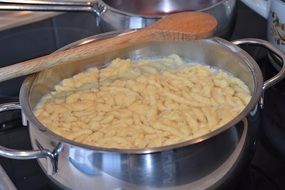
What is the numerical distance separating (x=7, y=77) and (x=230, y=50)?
285mm

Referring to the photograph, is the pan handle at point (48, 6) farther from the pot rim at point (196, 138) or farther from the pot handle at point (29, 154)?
the pot handle at point (29, 154)

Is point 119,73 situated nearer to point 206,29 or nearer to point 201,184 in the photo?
point 206,29

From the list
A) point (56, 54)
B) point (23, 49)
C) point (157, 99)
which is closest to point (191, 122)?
point (157, 99)

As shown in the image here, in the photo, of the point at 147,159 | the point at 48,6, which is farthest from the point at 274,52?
the point at 48,6

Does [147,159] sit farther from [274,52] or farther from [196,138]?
[274,52]

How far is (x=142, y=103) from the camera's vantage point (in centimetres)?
64

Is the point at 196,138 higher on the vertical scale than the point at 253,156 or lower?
higher

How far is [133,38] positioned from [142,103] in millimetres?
84

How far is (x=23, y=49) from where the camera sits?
0.89 meters

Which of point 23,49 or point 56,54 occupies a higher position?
point 56,54

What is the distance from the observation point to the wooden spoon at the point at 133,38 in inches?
23.7

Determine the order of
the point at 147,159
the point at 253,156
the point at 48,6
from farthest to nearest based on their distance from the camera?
1. the point at 48,6
2. the point at 253,156
3. the point at 147,159

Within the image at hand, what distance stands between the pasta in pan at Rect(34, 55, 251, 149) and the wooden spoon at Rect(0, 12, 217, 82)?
0.06 m

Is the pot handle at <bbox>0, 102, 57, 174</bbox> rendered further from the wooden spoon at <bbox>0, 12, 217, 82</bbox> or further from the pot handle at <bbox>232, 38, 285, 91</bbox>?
the pot handle at <bbox>232, 38, 285, 91</bbox>
